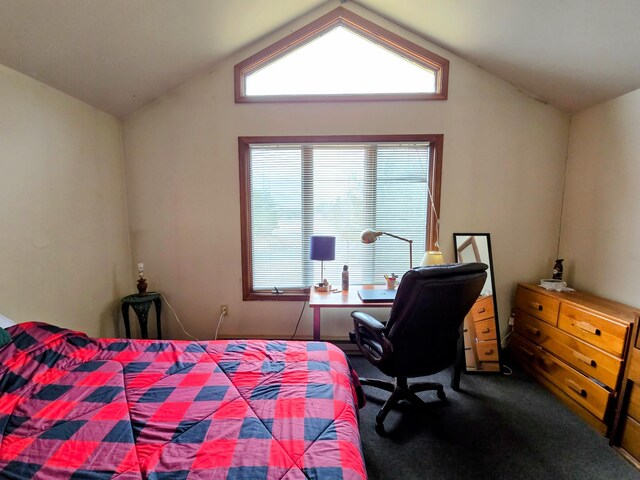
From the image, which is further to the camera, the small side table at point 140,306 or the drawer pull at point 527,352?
the small side table at point 140,306

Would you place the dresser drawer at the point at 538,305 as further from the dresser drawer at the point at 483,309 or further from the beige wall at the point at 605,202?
the beige wall at the point at 605,202

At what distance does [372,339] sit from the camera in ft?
5.91

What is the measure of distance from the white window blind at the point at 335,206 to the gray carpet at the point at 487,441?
1.21 m

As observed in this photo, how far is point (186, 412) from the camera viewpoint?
1061 mm

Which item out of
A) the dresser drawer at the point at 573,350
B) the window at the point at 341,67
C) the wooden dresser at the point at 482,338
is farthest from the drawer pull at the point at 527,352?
the window at the point at 341,67

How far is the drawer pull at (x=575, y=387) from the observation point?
1829 mm

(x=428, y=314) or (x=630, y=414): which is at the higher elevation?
(x=428, y=314)

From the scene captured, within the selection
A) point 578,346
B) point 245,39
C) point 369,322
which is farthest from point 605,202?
point 245,39

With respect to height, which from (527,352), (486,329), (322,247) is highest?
(322,247)

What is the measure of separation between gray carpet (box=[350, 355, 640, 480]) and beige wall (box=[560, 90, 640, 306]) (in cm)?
100

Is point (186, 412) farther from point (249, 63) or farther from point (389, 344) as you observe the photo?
point (249, 63)

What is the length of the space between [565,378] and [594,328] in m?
0.46

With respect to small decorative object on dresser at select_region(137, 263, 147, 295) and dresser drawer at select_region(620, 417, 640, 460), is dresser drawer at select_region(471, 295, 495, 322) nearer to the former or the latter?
dresser drawer at select_region(620, 417, 640, 460)

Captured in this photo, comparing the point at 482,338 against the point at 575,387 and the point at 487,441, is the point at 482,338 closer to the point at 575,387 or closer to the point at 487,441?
the point at 575,387
